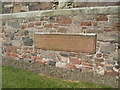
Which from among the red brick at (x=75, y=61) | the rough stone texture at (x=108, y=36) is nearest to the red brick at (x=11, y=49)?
the red brick at (x=75, y=61)

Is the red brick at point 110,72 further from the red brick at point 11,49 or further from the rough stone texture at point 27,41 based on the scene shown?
the red brick at point 11,49

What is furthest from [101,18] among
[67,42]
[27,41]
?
[27,41]

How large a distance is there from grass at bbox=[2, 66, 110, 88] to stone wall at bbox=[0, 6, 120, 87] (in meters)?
0.44

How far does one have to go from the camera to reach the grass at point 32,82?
187 inches

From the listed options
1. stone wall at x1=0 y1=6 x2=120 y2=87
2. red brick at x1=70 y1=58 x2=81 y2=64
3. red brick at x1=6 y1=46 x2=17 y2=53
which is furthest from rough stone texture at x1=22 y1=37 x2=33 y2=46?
red brick at x1=70 y1=58 x2=81 y2=64

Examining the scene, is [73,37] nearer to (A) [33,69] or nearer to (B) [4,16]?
(A) [33,69]

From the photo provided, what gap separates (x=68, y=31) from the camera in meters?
5.16

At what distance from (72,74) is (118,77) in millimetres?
1219

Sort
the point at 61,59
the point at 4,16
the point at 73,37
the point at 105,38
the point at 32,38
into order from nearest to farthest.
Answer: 1. the point at 105,38
2. the point at 73,37
3. the point at 61,59
4. the point at 32,38
5. the point at 4,16

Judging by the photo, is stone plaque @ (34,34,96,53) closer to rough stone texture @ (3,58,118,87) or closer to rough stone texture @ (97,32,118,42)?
rough stone texture @ (97,32,118,42)

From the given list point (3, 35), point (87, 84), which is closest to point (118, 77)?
point (87, 84)

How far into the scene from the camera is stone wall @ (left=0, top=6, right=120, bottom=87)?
4609 mm

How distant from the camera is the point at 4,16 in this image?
→ 21.6 feet

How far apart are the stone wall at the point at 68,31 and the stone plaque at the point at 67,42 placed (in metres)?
0.11
